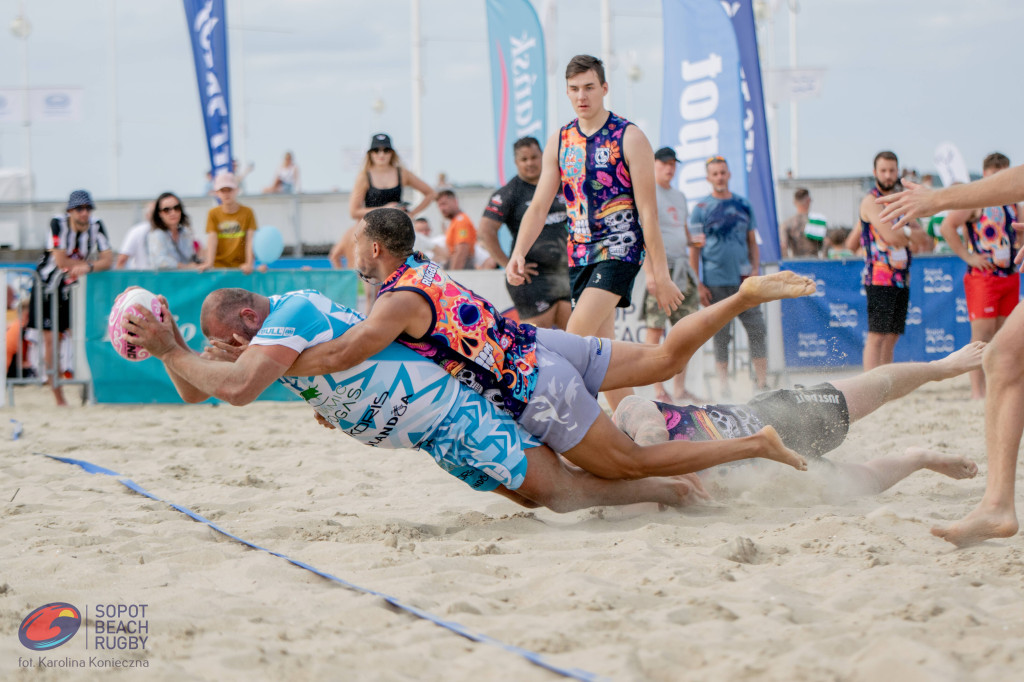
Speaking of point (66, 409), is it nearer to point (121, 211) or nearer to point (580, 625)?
point (580, 625)

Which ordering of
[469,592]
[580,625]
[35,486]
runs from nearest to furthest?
1. [580,625]
2. [469,592]
3. [35,486]

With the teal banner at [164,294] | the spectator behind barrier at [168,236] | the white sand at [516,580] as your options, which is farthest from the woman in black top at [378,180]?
the white sand at [516,580]

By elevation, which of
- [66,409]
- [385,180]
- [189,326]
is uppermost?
[385,180]

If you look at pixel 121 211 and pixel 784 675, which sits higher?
pixel 121 211

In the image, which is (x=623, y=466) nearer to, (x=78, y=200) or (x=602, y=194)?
(x=602, y=194)

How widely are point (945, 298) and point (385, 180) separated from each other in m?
5.76

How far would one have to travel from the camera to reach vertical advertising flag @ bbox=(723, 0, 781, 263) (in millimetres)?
8898

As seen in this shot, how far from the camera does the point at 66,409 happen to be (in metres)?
8.17

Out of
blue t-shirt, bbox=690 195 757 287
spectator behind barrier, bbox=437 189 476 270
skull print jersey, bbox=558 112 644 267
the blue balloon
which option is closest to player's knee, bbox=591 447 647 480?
skull print jersey, bbox=558 112 644 267

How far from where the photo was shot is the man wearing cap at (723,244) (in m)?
7.84

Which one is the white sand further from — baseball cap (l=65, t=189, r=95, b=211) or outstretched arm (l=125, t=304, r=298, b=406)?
baseball cap (l=65, t=189, r=95, b=211)

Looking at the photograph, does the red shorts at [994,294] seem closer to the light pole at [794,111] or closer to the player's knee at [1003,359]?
the player's knee at [1003,359]

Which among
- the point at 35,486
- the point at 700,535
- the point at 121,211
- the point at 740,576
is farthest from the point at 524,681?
the point at 121,211

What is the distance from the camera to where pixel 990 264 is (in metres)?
7.38
